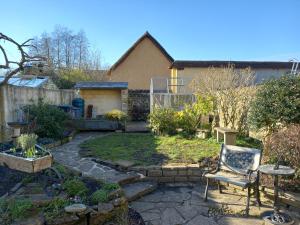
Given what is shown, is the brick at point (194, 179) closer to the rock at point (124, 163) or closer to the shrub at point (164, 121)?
the rock at point (124, 163)

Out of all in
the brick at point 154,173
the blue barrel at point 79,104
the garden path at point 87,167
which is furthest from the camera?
the blue barrel at point 79,104

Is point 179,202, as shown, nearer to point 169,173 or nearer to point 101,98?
point 169,173

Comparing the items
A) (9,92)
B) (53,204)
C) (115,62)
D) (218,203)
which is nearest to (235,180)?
(218,203)

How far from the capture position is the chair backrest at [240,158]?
521cm

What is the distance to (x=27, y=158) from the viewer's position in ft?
15.6

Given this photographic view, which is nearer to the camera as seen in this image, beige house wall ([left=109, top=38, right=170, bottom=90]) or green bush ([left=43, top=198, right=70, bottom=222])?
green bush ([left=43, top=198, right=70, bottom=222])

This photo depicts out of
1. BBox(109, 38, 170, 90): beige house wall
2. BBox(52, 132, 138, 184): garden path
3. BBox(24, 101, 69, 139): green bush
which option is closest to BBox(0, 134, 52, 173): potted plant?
BBox(52, 132, 138, 184): garden path

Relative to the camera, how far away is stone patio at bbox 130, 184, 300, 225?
4461 mm

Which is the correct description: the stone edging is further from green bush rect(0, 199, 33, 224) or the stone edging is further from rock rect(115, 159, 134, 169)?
green bush rect(0, 199, 33, 224)

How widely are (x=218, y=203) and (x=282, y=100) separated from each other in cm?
279

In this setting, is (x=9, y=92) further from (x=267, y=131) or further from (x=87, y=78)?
(x=87, y=78)

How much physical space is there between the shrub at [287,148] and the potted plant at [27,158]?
13.0 ft

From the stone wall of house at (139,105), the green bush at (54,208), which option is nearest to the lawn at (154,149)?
the green bush at (54,208)

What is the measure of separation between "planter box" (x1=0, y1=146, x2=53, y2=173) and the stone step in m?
1.56
